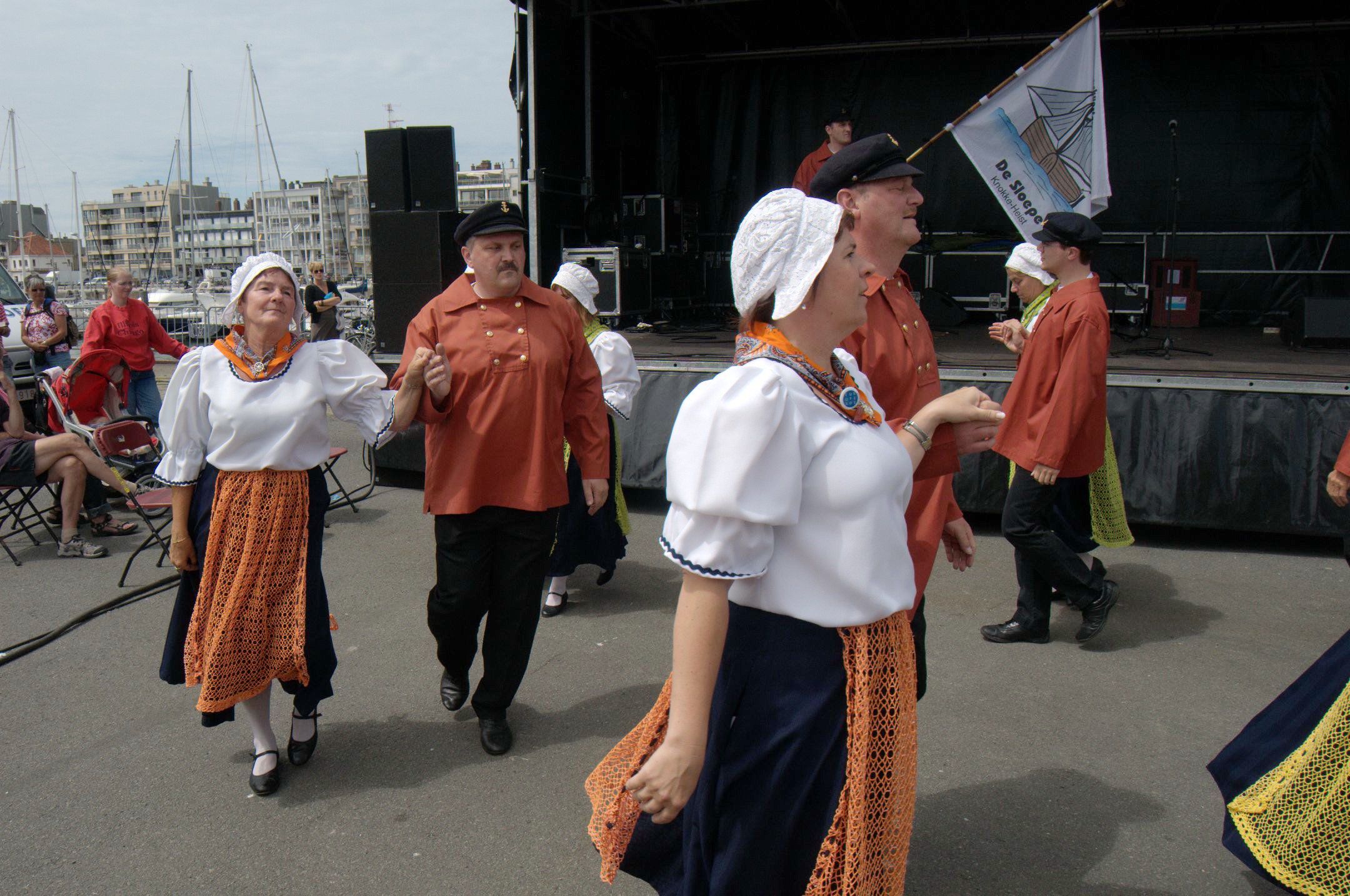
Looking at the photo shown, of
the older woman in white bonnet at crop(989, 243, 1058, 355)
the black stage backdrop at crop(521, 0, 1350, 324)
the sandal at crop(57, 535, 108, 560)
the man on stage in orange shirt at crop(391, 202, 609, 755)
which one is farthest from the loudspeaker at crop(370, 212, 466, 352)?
the older woman in white bonnet at crop(989, 243, 1058, 355)

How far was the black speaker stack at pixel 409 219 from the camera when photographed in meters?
7.87

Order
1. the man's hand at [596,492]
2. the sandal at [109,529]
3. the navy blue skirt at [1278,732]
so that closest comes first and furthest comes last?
the navy blue skirt at [1278,732]
the man's hand at [596,492]
the sandal at [109,529]

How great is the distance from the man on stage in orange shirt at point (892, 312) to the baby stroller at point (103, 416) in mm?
5803

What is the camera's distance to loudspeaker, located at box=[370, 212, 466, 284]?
311 inches

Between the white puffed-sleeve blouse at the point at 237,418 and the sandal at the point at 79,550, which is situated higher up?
the white puffed-sleeve blouse at the point at 237,418

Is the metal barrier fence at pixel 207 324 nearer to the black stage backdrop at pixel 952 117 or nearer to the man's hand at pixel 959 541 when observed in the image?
the black stage backdrop at pixel 952 117

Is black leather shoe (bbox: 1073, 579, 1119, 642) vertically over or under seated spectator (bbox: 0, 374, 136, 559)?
under

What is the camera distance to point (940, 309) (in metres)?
10.1

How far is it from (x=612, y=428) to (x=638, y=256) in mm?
5746

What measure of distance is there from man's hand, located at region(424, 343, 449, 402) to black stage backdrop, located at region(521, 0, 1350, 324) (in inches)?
246

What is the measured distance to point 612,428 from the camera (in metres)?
4.97

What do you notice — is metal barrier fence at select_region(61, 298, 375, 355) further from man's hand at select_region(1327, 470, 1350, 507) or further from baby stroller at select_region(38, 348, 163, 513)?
man's hand at select_region(1327, 470, 1350, 507)

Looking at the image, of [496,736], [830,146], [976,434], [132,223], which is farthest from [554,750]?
[132,223]
